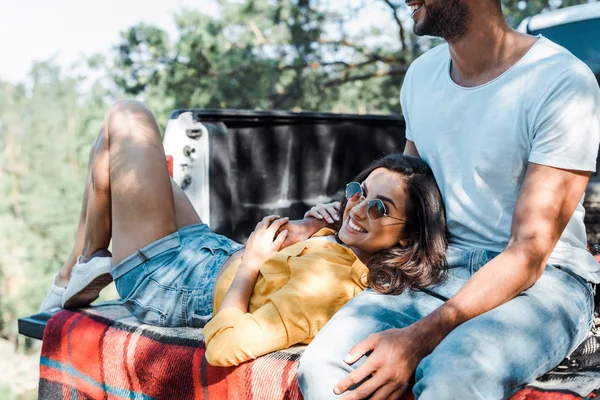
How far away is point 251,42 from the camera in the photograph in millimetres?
11656

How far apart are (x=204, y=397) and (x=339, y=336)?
0.60 meters

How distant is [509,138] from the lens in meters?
2.31

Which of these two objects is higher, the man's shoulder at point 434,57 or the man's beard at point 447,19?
the man's beard at point 447,19

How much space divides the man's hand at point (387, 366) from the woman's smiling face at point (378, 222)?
53cm

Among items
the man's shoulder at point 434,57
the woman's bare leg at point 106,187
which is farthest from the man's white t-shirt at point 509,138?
the woman's bare leg at point 106,187

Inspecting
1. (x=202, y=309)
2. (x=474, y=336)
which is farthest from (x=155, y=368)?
(x=474, y=336)

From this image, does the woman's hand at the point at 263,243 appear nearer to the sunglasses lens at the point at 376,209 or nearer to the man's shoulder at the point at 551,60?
the sunglasses lens at the point at 376,209

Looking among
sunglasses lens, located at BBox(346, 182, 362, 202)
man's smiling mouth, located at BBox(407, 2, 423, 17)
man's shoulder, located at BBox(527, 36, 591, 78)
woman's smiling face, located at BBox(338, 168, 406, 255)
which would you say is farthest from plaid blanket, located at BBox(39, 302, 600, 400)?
man's smiling mouth, located at BBox(407, 2, 423, 17)

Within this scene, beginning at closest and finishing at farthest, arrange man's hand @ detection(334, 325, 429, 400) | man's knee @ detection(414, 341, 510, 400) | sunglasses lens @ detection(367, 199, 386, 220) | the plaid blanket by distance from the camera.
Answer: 1. man's knee @ detection(414, 341, 510, 400)
2. man's hand @ detection(334, 325, 429, 400)
3. the plaid blanket
4. sunglasses lens @ detection(367, 199, 386, 220)

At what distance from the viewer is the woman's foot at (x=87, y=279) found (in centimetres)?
302

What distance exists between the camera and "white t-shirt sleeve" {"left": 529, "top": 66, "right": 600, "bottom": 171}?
214 centimetres

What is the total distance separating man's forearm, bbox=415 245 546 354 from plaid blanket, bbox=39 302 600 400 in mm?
204

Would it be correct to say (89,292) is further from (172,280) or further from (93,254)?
(172,280)

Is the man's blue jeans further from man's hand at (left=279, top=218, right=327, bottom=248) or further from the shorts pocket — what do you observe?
the shorts pocket
